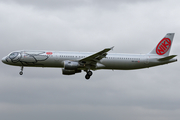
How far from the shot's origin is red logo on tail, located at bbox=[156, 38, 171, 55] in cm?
6575

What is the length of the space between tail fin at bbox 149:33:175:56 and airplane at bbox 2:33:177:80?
0.18 meters

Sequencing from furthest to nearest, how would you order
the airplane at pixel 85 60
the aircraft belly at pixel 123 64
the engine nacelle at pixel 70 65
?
the aircraft belly at pixel 123 64 < the airplane at pixel 85 60 < the engine nacelle at pixel 70 65

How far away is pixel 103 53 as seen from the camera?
59.1m

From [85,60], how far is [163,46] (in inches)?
578

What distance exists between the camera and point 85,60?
60.2m

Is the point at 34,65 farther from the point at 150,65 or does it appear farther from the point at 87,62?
the point at 150,65

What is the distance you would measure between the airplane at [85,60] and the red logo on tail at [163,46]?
0.32 m

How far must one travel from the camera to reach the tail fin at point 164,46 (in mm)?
65625

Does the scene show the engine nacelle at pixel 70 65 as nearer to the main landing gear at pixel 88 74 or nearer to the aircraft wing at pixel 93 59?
the aircraft wing at pixel 93 59

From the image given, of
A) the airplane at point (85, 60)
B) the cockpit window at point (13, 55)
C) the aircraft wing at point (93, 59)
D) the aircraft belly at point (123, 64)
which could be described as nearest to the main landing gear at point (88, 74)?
the airplane at point (85, 60)

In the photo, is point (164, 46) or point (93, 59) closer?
point (93, 59)

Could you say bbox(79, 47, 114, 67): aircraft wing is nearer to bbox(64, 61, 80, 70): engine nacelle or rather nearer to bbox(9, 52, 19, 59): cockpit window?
bbox(64, 61, 80, 70): engine nacelle

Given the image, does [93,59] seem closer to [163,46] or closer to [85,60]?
[85,60]

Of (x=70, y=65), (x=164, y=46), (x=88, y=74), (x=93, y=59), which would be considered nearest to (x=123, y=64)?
(x=93, y=59)
